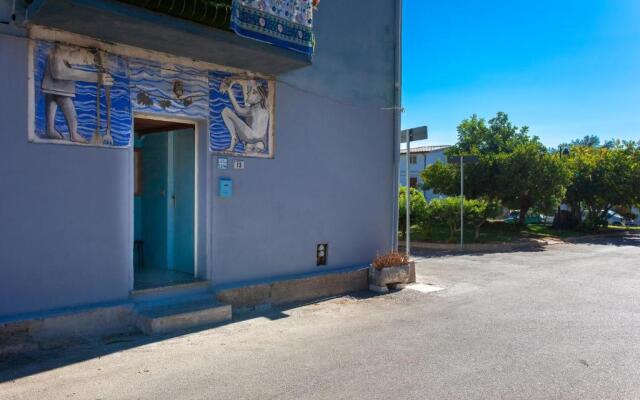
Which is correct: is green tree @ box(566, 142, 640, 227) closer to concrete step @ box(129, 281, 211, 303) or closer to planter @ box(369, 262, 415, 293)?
planter @ box(369, 262, 415, 293)

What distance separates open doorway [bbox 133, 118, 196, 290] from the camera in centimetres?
771

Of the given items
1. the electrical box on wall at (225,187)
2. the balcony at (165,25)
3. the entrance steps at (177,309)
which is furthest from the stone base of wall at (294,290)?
the balcony at (165,25)

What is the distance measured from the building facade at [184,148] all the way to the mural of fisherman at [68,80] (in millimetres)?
15

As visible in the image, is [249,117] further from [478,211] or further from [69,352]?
[478,211]

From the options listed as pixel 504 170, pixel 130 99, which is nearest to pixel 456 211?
pixel 504 170

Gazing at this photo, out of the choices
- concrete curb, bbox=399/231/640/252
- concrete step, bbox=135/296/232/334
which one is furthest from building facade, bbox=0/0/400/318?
concrete curb, bbox=399/231/640/252

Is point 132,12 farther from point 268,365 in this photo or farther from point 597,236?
point 597,236

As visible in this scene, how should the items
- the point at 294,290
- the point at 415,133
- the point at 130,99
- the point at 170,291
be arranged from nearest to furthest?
the point at 130,99, the point at 170,291, the point at 294,290, the point at 415,133

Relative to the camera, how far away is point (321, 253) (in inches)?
349

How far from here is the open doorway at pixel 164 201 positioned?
771 centimetres

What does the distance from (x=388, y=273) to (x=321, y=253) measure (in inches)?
51.3

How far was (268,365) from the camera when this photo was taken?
4.93m

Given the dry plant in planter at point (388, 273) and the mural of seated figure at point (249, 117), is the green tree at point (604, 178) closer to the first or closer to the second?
the dry plant in planter at point (388, 273)

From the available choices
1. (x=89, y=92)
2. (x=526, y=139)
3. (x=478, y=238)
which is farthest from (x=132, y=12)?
(x=526, y=139)
